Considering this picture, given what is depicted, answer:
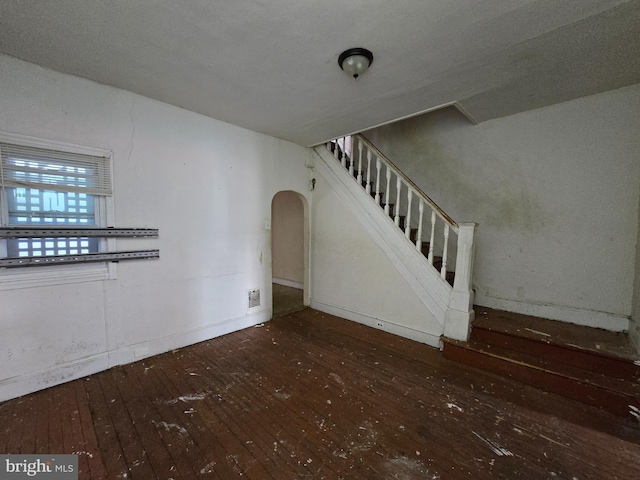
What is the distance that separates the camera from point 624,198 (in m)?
2.73

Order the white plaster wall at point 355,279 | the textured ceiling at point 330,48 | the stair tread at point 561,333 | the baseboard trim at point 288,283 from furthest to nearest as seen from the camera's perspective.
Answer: the baseboard trim at point 288,283
the white plaster wall at point 355,279
the stair tread at point 561,333
the textured ceiling at point 330,48

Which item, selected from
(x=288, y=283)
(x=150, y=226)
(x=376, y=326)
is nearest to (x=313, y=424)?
(x=376, y=326)

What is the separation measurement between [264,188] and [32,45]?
2.44m

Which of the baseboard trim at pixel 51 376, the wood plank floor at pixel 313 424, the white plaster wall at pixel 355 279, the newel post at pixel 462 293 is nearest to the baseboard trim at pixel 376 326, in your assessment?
the white plaster wall at pixel 355 279

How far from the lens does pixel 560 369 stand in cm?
238

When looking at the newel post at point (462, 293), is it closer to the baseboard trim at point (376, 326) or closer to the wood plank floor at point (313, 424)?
the baseboard trim at point (376, 326)

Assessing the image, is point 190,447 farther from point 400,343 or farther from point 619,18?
point 619,18

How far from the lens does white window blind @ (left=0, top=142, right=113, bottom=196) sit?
2066 mm

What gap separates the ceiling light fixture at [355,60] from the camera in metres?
1.88

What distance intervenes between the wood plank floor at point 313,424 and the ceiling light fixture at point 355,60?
2.76m

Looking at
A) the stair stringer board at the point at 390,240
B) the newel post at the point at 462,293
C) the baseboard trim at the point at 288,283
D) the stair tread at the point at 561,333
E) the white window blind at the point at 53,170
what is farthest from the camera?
the baseboard trim at the point at 288,283

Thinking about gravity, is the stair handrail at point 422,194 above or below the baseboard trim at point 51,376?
above

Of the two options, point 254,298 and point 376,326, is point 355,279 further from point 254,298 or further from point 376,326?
point 254,298

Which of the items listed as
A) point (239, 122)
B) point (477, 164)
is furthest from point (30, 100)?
point (477, 164)
